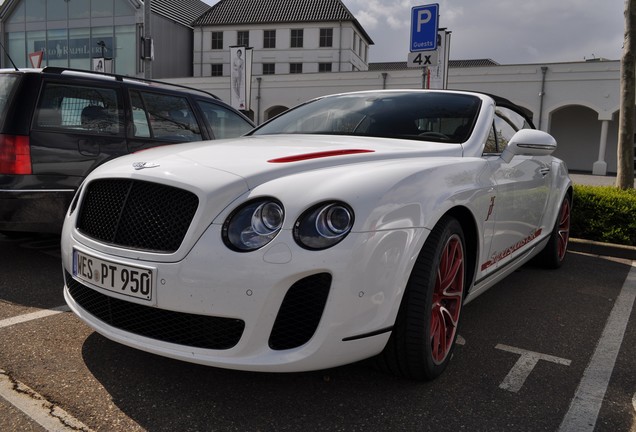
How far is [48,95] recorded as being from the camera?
428 centimetres

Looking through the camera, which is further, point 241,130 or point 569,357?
point 241,130

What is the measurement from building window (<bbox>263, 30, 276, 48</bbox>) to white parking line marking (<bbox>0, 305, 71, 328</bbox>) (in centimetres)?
4342

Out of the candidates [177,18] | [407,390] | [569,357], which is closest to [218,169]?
[407,390]

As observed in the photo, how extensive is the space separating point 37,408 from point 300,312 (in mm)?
1131

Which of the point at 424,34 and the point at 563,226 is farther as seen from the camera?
the point at 424,34

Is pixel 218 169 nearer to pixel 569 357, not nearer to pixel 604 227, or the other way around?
pixel 569 357

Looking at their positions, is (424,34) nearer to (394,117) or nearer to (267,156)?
(394,117)

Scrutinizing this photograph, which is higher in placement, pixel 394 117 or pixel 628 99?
pixel 628 99

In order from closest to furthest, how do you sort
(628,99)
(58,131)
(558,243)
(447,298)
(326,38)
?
1. (447,298)
2. (58,131)
3. (558,243)
4. (628,99)
5. (326,38)

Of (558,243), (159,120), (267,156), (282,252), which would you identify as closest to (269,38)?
(159,120)

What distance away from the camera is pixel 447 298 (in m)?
2.72

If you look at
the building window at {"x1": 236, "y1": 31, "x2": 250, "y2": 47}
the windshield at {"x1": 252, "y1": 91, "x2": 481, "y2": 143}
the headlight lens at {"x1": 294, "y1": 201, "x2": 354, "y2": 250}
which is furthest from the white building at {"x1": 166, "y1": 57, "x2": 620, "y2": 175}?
Result: the headlight lens at {"x1": 294, "y1": 201, "x2": 354, "y2": 250}

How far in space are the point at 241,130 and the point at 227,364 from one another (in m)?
4.38

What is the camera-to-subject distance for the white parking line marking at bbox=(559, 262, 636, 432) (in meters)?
2.31
